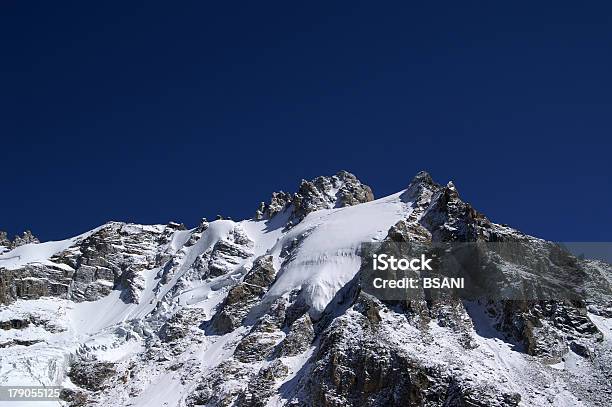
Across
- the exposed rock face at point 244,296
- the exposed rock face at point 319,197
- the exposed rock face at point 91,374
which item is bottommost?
the exposed rock face at point 91,374

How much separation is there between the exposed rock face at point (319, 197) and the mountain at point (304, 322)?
0.66 meters

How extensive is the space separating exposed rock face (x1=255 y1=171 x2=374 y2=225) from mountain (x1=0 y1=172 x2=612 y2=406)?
2.18ft

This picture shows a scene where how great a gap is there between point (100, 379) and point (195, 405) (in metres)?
19.3

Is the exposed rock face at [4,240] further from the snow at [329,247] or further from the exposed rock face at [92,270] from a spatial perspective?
the snow at [329,247]

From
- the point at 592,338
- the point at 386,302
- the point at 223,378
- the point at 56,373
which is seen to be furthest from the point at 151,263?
the point at 592,338

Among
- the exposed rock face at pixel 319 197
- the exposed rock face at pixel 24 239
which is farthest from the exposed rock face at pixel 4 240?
the exposed rock face at pixel 319 197

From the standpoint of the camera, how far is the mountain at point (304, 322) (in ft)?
243

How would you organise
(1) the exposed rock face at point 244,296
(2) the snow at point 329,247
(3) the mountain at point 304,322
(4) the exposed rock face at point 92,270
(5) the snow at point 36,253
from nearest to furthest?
(3) the mountain at point 304,322 → (2) the snow at point 329,247 → (1) the exposed rock face at point 244,296 → (4) the exposed rock face at point 92,270 → (5) the snow at point 36,253

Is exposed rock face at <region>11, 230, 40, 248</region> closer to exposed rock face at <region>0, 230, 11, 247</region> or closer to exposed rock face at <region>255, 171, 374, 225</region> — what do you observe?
exposed rock face at <region>0, 230, 11, 247</region>

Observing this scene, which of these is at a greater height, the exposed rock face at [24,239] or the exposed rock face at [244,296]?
the exposed rock face at [24,239]

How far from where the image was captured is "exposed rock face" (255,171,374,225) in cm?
14250

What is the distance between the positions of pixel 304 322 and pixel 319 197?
185 ft

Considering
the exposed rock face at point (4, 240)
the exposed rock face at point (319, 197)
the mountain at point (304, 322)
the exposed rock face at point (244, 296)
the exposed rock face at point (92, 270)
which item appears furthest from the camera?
the exposed rock face at point (4, 240)

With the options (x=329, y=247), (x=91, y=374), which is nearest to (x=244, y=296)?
(x=329, y=247)
